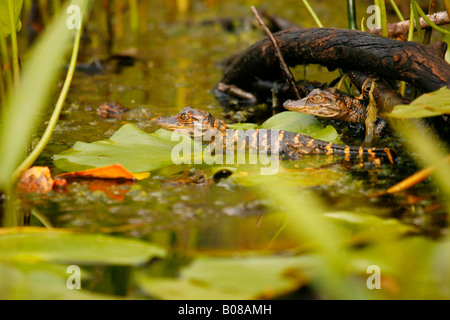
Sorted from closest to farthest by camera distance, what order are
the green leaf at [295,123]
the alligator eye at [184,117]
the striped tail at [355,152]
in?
the striped tail at [355,152], the green leaf at [295,123], the alligator eye at [184,117]

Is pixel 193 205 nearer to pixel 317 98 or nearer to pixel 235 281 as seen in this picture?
pixel 235 281

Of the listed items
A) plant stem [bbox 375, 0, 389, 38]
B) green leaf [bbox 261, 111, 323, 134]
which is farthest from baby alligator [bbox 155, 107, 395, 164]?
plant stem [bbox 375, 0, 389, 38]

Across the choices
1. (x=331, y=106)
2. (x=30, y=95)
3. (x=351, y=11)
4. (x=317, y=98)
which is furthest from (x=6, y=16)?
(x=351, y=11)

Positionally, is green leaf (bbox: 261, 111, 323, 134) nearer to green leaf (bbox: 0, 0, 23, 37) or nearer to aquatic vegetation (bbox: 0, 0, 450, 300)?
aquatic vegetation (bbox: 0, 0, 450, 300)

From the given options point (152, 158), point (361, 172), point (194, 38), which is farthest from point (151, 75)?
point (361, 172)

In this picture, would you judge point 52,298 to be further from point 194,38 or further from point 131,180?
point 194,38

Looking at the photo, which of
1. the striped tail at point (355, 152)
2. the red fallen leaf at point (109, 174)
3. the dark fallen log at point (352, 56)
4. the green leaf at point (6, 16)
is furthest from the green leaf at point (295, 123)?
the green leaf at point (6, 16)

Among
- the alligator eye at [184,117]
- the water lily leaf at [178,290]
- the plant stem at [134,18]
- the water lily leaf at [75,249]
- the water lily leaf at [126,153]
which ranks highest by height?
the plant stem at [134,18]

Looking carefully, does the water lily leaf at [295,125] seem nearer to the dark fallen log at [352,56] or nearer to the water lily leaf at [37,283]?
the dark fallen log at [352,56]
